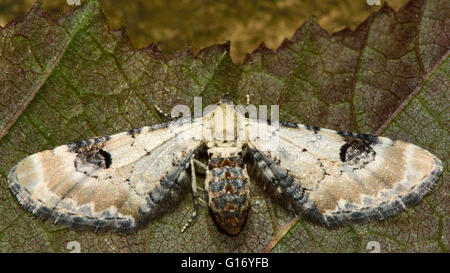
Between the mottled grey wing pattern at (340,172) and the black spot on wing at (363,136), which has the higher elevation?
the black spot on wing at (363,136)

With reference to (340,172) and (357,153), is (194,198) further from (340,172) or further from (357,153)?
(357,153)

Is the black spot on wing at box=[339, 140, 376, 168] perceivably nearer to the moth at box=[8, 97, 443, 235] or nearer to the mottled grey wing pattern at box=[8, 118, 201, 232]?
the moth at box=[8, 97, 443, 235]

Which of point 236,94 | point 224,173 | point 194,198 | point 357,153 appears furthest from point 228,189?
point 357,153

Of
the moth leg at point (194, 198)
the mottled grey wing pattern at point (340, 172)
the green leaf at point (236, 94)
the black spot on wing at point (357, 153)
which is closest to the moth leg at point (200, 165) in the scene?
the moth leg at point (194, 198)

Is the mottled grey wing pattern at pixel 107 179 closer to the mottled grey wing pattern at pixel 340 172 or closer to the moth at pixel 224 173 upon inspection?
the moth at pixel 224 173

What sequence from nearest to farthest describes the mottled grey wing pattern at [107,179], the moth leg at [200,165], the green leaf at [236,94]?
the mottled grey wing pattern at [107,179] → the green leaf at [236,94] → the moth leg at [200,165]

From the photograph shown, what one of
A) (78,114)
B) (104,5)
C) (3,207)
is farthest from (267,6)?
(3,207)

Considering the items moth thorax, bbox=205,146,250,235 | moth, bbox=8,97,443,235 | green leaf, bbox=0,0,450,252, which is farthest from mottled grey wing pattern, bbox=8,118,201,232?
moth thorax, bbox=205,146,250,235
